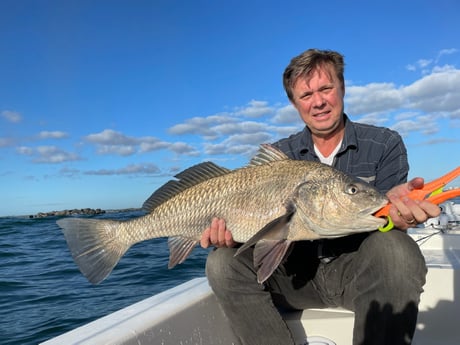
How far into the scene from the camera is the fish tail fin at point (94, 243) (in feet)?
10.8

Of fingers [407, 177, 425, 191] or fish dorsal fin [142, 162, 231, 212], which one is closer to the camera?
fingers [407, 177, 425, 191]

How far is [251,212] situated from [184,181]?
719mm

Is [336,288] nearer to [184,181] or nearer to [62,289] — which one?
[184,181]

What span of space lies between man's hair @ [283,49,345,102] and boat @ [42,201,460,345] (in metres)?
1.98

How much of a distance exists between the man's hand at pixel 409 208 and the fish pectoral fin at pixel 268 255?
725 millimetres

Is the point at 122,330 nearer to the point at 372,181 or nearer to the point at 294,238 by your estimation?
the point at 294,238

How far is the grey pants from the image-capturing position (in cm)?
247

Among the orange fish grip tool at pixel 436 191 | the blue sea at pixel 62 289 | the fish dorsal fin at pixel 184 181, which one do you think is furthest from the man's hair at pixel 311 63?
Result: the blue sea at pixel 62 289

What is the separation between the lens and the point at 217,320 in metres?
3.36

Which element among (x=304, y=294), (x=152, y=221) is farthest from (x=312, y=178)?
(x=152, y=221)

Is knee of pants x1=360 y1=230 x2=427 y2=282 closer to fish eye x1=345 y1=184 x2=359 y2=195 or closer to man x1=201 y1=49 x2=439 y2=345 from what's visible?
man x1=201 y1=49 x2=439 y2=345

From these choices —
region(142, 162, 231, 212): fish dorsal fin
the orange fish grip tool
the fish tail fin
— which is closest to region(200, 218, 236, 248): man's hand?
region(142, 162, 231, 212): fish dorsal fin

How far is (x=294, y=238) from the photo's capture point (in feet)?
9.10

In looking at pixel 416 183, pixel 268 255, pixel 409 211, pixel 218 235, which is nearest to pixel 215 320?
pixel 218 235
